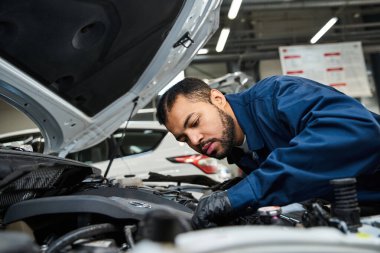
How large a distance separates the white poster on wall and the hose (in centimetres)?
654

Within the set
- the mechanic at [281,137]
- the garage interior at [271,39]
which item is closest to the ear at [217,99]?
the mechanic at [281,137]

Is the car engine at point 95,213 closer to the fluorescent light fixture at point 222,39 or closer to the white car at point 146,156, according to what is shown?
the white car at point 146,156

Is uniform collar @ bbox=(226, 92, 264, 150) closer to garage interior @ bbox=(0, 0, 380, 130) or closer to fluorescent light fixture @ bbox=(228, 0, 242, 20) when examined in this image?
fluorescent light fixture @ bbox=(228, 0, 242, 20)

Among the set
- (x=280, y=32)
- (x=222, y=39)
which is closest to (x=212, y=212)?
(x=222, y=39)

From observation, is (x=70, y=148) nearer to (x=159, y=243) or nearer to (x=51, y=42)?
(x=51, y=42)

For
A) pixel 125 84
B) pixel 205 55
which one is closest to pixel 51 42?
pixel 125 84

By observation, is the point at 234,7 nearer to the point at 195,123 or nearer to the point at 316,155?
the point at 195,123

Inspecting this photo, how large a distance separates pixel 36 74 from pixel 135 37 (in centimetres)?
49

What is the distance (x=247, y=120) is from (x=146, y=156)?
97.7 inches

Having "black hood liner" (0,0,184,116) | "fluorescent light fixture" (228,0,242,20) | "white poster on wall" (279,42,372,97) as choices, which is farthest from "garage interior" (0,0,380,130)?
"black hood liner" (0,0,184,116)

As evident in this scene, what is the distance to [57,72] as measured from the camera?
1637 millimetres

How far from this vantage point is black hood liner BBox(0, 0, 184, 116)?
1311 millimetres

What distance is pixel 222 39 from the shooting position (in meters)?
7.40

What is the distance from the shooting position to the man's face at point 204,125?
149 centimetres
